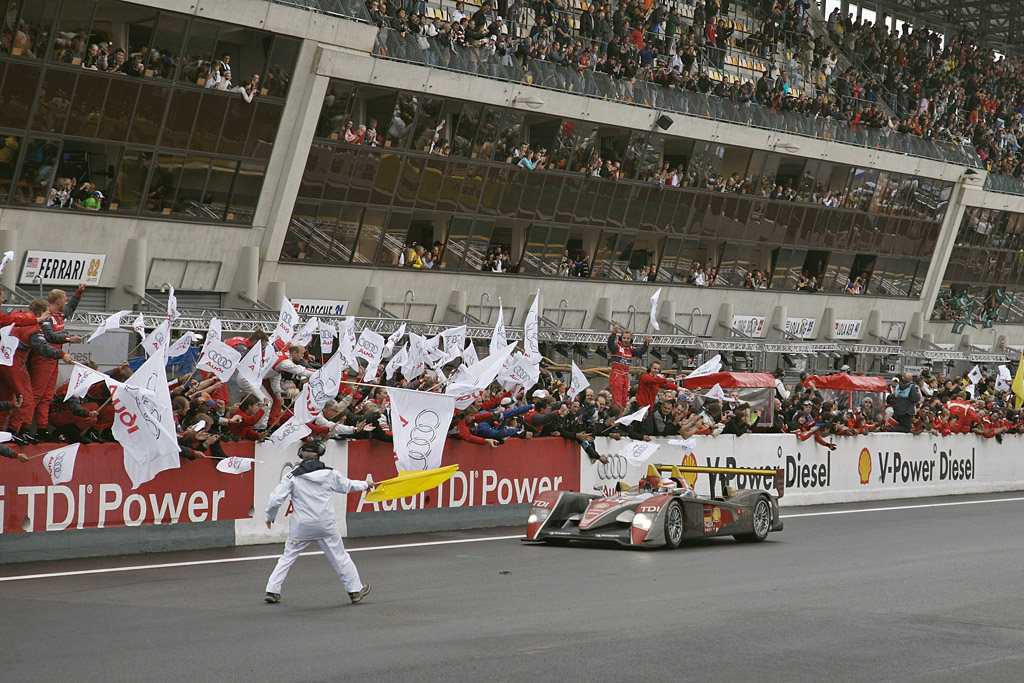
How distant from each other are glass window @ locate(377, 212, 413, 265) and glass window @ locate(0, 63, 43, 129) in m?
11.0

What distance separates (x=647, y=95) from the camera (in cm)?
4053

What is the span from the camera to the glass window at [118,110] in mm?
29375

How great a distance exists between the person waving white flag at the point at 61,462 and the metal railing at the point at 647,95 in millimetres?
21905

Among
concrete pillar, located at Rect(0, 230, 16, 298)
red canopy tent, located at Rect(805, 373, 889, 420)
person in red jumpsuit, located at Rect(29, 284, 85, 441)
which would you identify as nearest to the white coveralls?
person in red jumpsuit, located at Rect(29, 284, 85, 441)

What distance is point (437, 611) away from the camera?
11.1 metres

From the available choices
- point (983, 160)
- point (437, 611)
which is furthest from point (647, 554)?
point (983, 160)

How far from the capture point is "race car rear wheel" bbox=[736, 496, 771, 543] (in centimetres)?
1742

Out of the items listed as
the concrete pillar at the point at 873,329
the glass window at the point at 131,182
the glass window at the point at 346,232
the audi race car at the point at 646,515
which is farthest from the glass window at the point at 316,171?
the concrete pillar at the point at 873,329

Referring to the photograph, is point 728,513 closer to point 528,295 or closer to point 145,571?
point 145,571

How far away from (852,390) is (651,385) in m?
12.0

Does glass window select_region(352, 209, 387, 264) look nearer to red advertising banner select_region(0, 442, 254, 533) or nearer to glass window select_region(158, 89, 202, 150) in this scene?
glass window select_region(158, 89, 202, 150)

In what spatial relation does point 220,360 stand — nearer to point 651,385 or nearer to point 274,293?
point 651,385

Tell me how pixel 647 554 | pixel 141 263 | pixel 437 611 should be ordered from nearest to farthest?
1. pixel 437 611
2. pixel 647 554
3. pixel 141 263

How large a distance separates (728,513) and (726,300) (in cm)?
3034
